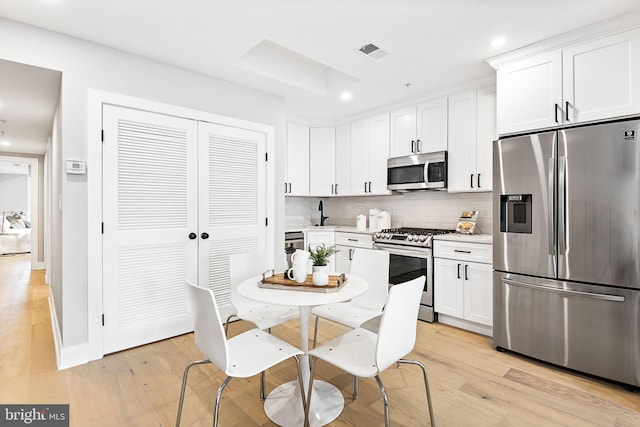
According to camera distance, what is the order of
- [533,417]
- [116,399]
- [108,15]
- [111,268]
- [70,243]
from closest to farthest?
[533,417] < [116,399] < [108,15] < [70,243] < [111,268]

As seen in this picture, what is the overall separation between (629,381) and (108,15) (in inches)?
166

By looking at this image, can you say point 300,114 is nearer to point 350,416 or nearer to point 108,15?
point 108,15

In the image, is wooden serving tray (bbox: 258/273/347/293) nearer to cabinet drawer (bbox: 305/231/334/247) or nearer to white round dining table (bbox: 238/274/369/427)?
white round dining table (bbox: 238/274/369/427)

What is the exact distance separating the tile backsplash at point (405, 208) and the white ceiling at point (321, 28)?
4.44ft

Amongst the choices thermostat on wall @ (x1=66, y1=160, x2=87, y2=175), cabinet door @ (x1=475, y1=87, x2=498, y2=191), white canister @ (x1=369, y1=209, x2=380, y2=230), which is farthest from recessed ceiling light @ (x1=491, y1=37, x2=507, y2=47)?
thermostat on wall @ (x1=66, y1=160, x2=87, y2=175)

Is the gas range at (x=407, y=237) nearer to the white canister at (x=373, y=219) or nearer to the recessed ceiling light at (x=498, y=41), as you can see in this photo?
the white canister at (x=373, y=219)

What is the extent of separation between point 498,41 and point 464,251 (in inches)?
71.1

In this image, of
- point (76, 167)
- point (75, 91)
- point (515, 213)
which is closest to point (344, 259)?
point (515, 213)

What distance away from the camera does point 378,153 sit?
4309 millimetres

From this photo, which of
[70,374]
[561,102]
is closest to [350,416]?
[70,374]

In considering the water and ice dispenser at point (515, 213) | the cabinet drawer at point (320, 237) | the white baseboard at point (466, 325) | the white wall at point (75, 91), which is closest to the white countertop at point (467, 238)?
the water and ice dispenser at point (515, 213)

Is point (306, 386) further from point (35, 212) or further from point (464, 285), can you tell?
point (35, 212)

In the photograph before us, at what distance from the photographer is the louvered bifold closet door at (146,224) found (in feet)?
8.64

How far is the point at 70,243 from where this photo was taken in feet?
8.12
